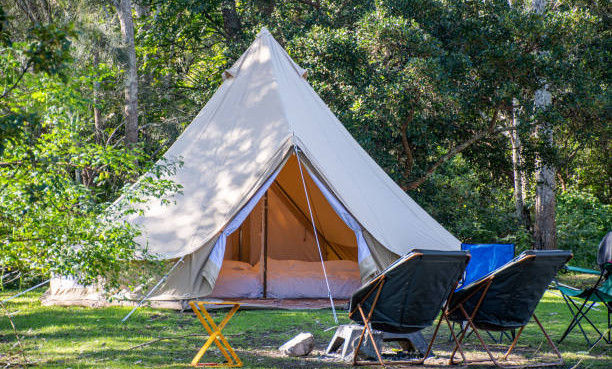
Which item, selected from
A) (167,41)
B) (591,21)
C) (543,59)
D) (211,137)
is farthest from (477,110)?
(167,41)

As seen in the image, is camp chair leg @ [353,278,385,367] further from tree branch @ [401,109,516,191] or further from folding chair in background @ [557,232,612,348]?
tree branch @ [401,109,516,191]

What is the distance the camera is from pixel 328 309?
6.20 metres

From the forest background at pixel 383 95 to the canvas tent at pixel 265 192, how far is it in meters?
Answer: 0.47

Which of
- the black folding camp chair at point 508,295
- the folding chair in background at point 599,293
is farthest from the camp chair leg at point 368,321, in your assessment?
the folding chair in background at point 599,293

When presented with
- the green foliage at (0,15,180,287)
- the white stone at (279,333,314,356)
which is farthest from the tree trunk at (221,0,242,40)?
the white stone at (279,333,314,356)

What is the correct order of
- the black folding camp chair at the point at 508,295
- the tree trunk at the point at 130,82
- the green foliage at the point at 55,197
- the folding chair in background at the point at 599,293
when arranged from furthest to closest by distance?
1. the tree trunk at the point at 130,82
2. the folding chair in background at the point at 599,293
3. the black folding camp chair at the point at 508,295
4. the green foliage at the point at 55,197

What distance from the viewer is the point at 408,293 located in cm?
367

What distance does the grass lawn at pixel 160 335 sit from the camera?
3.84 metres

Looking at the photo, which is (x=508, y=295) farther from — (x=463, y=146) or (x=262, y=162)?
(x=463, y=146)

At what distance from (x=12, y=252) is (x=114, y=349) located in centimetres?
92

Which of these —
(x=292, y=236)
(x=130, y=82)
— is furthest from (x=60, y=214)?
(x=130, y=82)

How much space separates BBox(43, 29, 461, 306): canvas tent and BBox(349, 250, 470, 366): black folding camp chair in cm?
229

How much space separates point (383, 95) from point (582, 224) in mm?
5725

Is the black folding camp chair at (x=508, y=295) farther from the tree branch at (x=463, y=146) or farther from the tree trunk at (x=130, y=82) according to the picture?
the tree trunk at (x=130, y=82)
